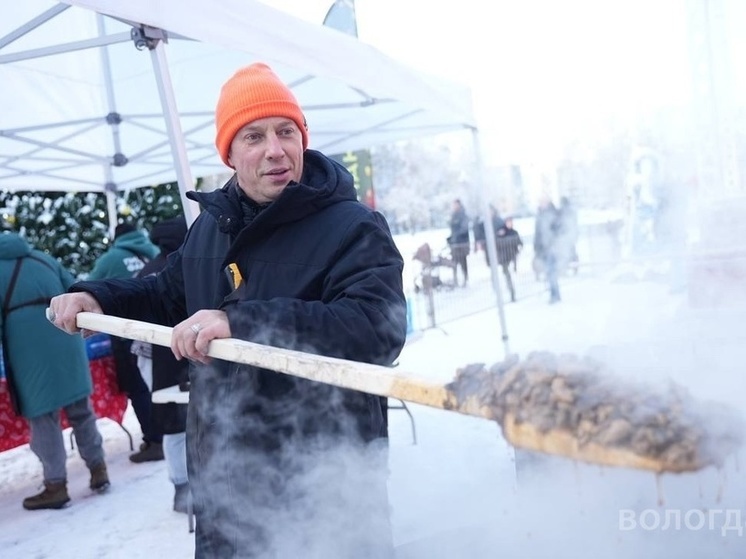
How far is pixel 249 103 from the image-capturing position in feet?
5.38

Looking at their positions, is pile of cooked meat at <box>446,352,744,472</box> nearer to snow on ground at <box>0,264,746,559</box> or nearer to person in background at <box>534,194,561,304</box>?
snow on ground at <box>0,264,746,559</box>

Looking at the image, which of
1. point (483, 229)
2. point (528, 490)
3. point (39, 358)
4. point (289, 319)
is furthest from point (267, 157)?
point (483, 229)

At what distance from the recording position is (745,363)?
5.38 feet

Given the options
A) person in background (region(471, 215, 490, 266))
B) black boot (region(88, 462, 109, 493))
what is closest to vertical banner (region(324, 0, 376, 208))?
person in background (region(471, 215, 490, 266))

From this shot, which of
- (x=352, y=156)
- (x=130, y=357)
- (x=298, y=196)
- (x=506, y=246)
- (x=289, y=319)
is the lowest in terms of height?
(x=130, y=357)

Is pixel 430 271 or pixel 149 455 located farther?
pixel 430 271

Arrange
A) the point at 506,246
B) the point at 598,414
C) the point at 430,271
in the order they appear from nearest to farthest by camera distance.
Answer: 1. the point at 598,414
2. the point at 430,271
3. the point at 506,246

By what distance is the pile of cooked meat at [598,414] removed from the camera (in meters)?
0.92

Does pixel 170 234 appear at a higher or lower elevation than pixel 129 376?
higher

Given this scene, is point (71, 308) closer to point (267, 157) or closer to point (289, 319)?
point (267, 157)

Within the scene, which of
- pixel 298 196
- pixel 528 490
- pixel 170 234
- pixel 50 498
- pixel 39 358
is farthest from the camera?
pixel 50 498

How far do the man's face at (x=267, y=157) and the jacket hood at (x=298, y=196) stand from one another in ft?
0.12

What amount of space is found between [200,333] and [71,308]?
71 cm

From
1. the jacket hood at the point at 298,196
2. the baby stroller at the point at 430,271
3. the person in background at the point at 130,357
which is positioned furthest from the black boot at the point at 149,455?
the baby stroller at the point at 430,271
